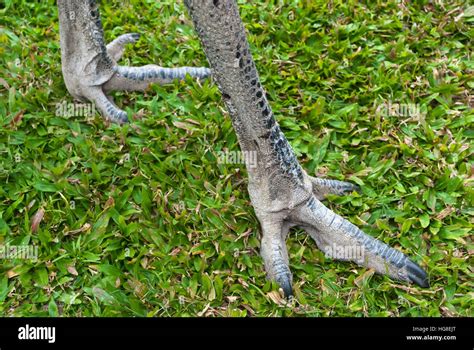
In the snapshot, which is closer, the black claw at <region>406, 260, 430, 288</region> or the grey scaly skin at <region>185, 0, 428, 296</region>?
the grey scaly skin at <region>185, 0, 428, 296</region>

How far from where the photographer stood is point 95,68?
160 inches

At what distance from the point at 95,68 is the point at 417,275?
2.38 meters

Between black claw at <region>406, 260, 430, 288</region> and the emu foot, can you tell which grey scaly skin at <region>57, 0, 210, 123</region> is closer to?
the emu foot

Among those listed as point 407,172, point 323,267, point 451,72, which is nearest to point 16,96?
point 323,267

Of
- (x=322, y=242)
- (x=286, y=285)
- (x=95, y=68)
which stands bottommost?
(x=286, y=285)

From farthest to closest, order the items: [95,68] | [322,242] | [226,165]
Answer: [95,68]
[226,165]
[322,242]

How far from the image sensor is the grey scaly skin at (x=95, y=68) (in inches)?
149

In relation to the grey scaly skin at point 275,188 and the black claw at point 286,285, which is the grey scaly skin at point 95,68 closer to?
the grey scaly skin at point 275,188

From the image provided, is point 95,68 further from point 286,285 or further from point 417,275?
point 417,275

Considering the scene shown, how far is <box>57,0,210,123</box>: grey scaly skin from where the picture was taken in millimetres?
3789

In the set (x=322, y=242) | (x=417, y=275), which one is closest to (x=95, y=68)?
(x=322, y=242)

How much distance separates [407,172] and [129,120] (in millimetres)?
1838

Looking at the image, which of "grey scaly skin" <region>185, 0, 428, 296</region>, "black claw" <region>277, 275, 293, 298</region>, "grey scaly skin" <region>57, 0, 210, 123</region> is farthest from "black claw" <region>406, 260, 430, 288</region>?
"grey scaly skin" <region>57, 0, 210, 123</region>

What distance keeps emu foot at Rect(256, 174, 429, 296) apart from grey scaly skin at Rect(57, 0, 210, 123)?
1.32m
